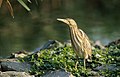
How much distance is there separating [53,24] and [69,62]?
1076 centimetres

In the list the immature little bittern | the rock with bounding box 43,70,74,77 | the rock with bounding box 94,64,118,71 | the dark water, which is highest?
the dark water

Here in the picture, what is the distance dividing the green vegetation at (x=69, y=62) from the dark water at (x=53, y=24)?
489 cm

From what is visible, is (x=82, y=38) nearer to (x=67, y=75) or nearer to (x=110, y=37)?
(x=67, y=75)

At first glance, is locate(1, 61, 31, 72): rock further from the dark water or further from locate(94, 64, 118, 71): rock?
the dark water

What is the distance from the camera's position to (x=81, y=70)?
20.0 ft

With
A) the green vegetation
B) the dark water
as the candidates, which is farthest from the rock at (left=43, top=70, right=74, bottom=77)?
the dark water

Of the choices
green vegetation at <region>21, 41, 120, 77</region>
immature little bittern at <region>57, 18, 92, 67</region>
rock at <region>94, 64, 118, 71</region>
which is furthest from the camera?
rock at <region>94, 64, 118, 71</region>

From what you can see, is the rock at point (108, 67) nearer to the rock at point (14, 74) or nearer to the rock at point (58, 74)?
the rock at point (58, 74)

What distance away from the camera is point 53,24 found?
17.0 metres

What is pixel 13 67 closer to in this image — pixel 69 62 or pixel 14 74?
pixel 14 74

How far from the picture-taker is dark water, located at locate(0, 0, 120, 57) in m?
14.2

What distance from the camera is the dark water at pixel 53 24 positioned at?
14164 mm

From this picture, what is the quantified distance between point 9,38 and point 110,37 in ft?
10.9

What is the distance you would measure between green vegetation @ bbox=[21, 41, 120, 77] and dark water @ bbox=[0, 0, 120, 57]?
4.89 meters
